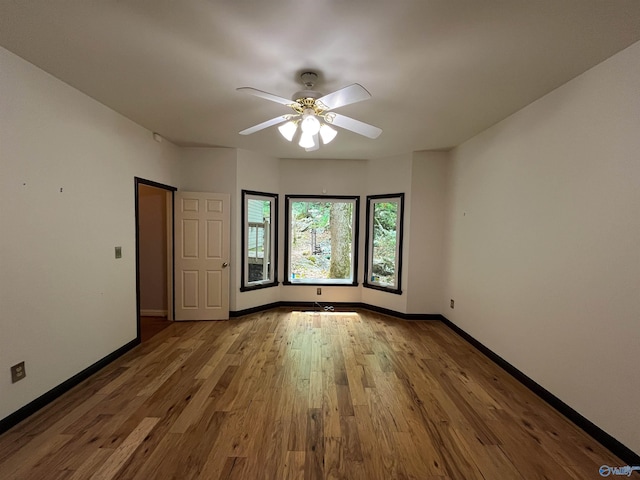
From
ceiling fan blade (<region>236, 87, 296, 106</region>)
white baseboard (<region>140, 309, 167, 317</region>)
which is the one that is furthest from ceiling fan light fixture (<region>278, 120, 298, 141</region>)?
white baseboard (<region>140, 309, 167, 317</region>)

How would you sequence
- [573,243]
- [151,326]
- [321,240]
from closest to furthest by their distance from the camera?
1. [573,243]
2. [151,326]
3. [321,240]

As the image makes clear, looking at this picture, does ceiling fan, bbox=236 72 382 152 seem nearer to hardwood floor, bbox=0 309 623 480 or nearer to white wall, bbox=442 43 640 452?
white wall, bbox=442 43 640 452

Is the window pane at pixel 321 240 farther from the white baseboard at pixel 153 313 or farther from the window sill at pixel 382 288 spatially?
the white baseboard at pixel 153 313

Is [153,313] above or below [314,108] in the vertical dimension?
below

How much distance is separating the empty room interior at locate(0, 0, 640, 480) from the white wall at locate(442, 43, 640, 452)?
2cm

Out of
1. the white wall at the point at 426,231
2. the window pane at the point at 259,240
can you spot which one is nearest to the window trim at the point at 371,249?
the white wall at the point at 426,231

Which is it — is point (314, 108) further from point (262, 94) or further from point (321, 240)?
point (321, 240)

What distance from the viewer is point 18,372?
6.33 ft

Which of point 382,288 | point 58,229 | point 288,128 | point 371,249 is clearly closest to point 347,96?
point 288,128

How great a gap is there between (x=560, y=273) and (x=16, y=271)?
412cm

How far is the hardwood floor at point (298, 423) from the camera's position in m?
1.61

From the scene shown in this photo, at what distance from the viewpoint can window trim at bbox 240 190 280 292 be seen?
14.2 ft

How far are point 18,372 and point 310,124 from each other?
2814mm

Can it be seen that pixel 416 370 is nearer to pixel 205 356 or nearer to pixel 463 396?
pixel 463 396
